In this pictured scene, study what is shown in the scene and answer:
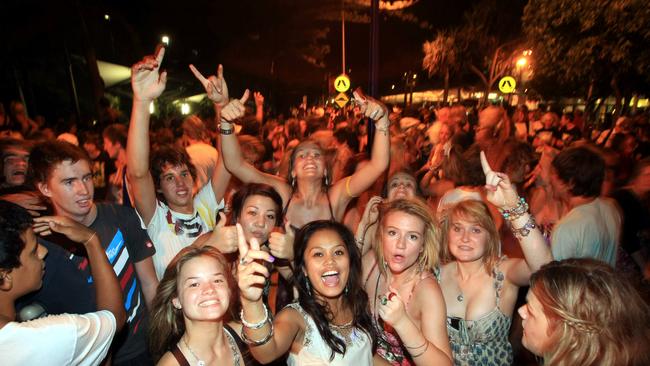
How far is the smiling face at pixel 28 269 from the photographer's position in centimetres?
195

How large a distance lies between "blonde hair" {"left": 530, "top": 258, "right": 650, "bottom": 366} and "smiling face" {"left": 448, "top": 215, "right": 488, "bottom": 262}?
3.16ft

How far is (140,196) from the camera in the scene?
3.13 metres

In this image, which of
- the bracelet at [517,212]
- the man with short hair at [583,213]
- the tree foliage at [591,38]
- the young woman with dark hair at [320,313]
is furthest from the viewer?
the tree foliage at [591,38]

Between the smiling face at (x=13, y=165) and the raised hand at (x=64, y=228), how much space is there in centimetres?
224

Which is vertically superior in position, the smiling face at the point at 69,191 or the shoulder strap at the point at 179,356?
the smiling face at the point at 69,191

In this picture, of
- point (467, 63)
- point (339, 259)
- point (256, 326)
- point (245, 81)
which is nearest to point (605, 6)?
point (339, 259)

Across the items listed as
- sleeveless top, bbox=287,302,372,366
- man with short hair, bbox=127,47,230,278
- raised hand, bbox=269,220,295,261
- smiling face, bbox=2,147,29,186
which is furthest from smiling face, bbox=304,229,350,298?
smiling face, bbox=2,147,29,186

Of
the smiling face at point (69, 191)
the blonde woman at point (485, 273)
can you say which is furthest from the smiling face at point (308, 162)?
the smiling face at point (69, 191)

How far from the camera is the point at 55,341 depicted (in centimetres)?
171

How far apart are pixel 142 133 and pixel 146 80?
40 cm

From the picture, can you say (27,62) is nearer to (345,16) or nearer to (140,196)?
(345,16)

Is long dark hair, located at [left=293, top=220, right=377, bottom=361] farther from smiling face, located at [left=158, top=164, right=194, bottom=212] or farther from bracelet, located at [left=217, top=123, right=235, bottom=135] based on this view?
bracelet, located at [left=217, top=123, right=235, bottom=135]

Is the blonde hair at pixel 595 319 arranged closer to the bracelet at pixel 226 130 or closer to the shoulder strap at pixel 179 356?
the shoulder strap at pixel 179 356

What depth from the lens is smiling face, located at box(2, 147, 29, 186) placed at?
4.08 meters
